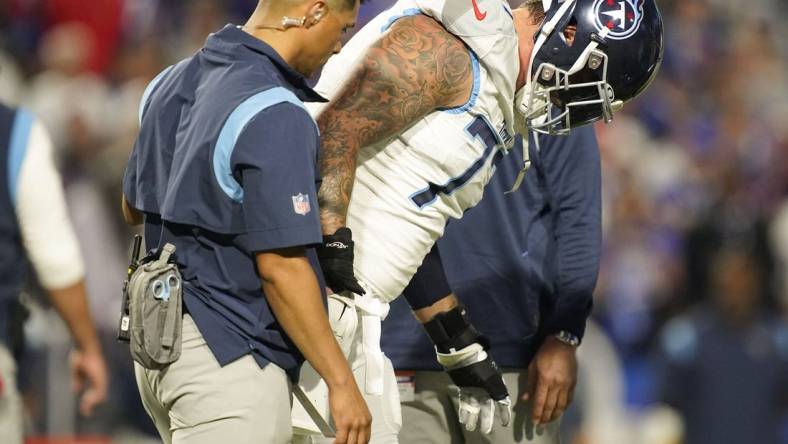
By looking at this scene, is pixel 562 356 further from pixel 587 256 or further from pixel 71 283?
pixel 71 283

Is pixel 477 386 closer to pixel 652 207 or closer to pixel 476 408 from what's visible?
pixel 476 408

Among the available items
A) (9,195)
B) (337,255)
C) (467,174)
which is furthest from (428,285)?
(9,195)

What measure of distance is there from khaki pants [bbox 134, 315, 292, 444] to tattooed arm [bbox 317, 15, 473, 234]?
405 millimetres

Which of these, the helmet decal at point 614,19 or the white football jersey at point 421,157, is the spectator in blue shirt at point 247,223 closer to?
the white football jersey at point 421,157

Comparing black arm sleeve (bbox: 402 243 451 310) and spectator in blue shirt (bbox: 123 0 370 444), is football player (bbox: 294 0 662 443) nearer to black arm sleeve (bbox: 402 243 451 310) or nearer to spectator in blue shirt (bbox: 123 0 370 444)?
spectator in blue shirt (bbox: 123 0 370 444)

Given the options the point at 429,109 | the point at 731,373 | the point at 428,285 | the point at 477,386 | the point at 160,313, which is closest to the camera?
the point at 160,313

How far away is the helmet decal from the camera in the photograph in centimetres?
377

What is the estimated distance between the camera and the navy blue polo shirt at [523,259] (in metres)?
4.60

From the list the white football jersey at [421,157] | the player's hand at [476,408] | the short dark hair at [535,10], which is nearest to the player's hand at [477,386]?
the player's hand at [476,408]

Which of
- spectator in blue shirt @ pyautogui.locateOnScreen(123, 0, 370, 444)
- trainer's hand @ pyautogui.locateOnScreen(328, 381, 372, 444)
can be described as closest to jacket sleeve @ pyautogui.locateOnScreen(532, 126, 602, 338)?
spectator in blue shirt @ pyautogui.locateOnScreen(123, 0, 370, 444)

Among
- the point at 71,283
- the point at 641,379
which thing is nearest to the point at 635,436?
the point at 641,379

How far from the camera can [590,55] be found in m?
3.77

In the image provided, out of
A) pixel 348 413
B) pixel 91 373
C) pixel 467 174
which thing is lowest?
pixel 91 373

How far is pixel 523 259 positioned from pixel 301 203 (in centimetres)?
159
